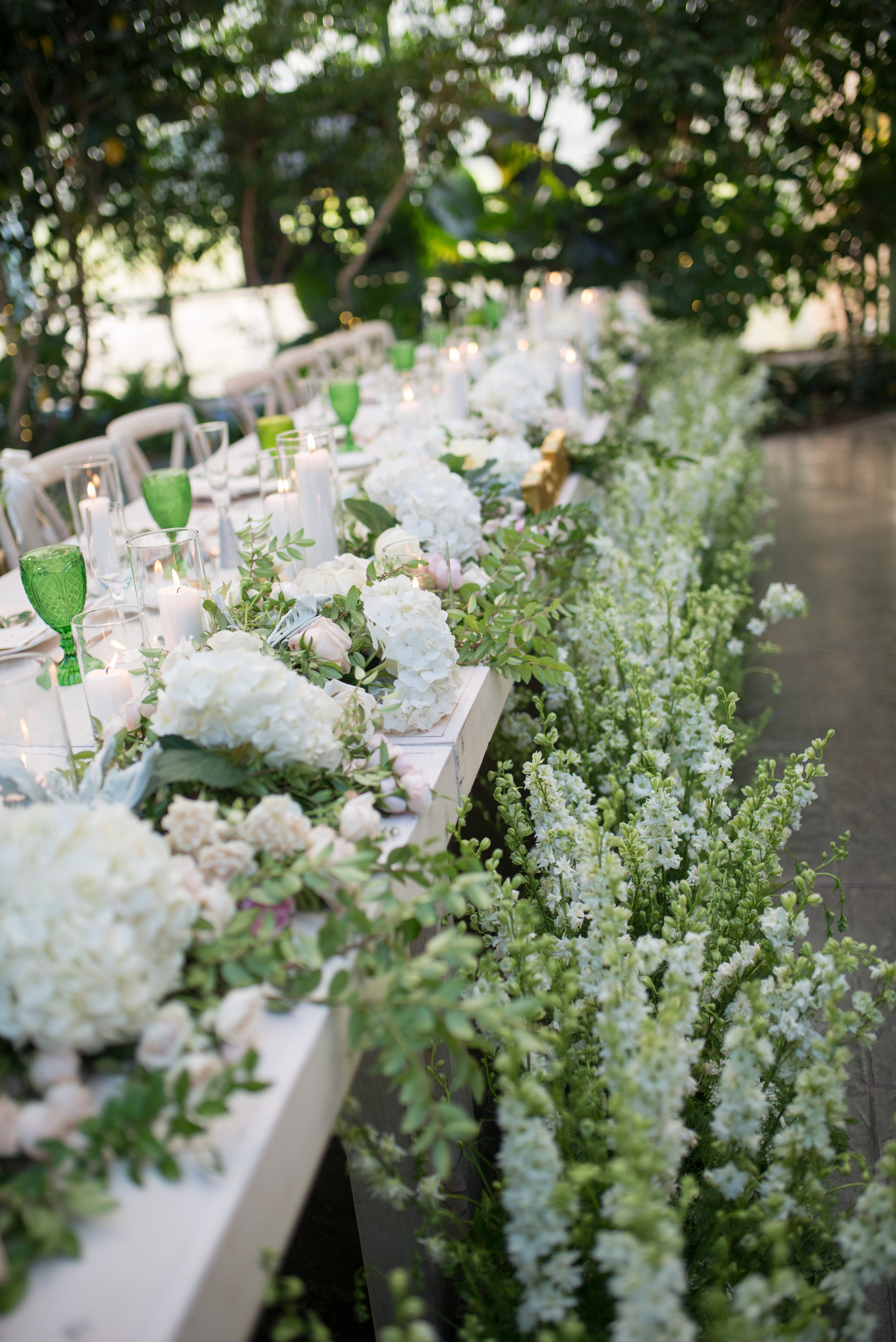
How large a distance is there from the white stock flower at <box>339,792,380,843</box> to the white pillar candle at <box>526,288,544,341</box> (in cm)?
387

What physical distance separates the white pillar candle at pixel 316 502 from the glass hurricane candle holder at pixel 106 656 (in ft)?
1.51

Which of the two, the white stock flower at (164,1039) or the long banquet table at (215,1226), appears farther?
the white stock flower at (164,1039)

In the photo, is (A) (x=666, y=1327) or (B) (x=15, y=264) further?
(B) (x=15, y=264)

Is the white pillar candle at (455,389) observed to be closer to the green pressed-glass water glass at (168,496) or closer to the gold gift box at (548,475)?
the gold gift box at (548,475)

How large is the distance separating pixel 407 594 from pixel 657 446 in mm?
1490

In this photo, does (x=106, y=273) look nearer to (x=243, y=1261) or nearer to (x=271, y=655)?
(x=271, y=655)

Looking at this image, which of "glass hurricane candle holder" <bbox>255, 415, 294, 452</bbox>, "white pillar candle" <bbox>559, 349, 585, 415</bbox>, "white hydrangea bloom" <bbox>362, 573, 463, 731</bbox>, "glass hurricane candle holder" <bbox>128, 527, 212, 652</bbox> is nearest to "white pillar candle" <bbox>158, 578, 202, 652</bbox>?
"glass hurricane candle holder" <bbox>128, 527, 212, 652</bbox>

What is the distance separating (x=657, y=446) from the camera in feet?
8.30

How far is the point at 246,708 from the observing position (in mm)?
962

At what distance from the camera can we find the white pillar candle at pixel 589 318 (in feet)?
14.5

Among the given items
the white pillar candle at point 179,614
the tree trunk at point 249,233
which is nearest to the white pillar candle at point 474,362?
the white pillar candle at point 179,614

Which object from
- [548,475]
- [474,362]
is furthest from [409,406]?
[474,362]

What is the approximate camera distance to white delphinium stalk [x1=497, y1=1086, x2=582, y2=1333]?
807mm

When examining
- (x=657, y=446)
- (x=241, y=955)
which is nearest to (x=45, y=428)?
(x=657, y=446)
